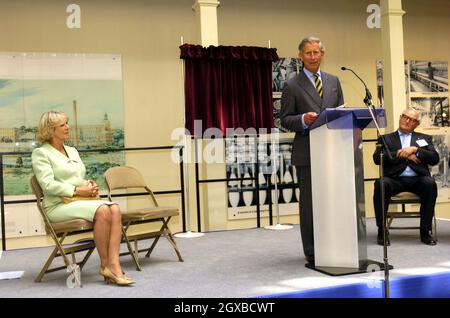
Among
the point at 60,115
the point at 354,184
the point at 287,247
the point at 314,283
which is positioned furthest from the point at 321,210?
the point at 60,115

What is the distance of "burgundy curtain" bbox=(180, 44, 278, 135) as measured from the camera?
5582 mm

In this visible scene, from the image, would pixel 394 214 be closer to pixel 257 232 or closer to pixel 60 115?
pixel 257 232

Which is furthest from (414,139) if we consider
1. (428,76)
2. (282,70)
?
(428,76)

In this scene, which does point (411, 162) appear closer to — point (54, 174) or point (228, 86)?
point (228, 86)

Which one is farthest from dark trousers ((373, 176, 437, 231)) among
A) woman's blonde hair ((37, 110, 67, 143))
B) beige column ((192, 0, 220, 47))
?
woman's blonde hair ((37, 110, 67, 143))

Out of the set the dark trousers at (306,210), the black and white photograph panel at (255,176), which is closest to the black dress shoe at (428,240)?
the dark trousers at (306,210)

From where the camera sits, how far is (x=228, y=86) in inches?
227

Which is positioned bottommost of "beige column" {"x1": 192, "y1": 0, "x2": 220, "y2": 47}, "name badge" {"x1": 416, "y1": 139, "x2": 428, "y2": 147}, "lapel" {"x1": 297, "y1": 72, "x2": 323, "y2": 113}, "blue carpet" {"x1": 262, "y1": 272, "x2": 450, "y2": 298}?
"blue carpet" {"x1": 262, "y1": 272, "x2": 450, "y2": 298}

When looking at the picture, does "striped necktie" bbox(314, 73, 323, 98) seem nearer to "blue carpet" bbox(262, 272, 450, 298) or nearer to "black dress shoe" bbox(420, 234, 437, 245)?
"blue carpet" bbox(262, 272, 450, 298)

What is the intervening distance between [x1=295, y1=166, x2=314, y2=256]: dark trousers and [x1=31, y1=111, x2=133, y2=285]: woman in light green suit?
4.04ft

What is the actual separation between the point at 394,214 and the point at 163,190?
2.90m

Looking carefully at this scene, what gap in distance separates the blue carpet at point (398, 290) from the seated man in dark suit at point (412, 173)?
4.01 feet

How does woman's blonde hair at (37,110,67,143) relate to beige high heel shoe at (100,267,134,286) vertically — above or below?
above

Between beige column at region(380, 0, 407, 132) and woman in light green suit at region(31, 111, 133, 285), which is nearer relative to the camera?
woman in light green suit at region(31, 111, 133, 285)
